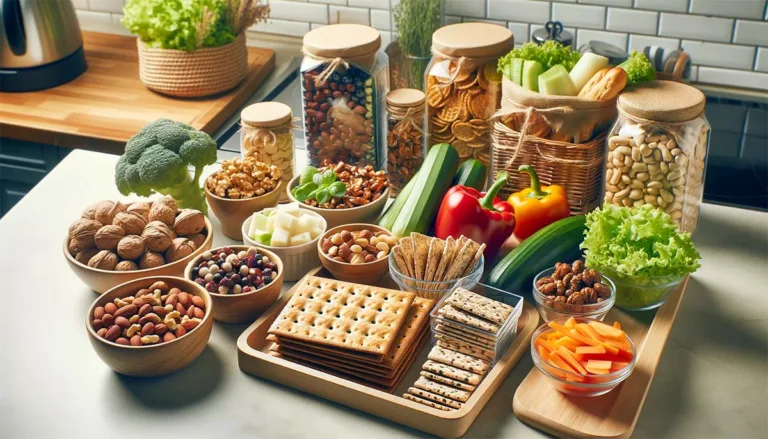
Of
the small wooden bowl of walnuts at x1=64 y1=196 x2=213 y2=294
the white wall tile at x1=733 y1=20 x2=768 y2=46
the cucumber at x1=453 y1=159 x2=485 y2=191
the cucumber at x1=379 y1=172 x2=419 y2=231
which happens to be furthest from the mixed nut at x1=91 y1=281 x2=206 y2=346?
the white wall tile at x1=733 y1=20 x2=768 y2=46

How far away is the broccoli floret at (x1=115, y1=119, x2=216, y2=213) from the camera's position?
1938 millimetres

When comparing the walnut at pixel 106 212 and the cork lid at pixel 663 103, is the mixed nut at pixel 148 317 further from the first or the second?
the cork lid at pixel 663 103

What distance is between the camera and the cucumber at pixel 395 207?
1.98 meters

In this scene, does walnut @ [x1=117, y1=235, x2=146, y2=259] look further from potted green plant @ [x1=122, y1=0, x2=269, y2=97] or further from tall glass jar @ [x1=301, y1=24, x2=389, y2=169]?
potted green plant @ [x1=122, y1=0, x2=269, y2=97]

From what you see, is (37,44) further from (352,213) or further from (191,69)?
(352,213)

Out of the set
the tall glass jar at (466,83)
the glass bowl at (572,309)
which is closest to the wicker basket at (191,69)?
the tall glass jar at (466,83)

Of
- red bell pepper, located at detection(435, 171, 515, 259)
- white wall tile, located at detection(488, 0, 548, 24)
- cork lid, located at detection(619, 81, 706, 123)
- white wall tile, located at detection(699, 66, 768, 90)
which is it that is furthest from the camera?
white wall tile, located at detection(488, 0, 548, 24)

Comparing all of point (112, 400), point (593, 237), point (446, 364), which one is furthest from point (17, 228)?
point (593, 237)

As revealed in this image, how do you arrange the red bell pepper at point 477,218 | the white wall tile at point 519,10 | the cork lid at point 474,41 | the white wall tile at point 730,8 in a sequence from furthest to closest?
the white wall tile at point 519,10
the white wall tile at point 730,8
the cork lid at point 474,41
the red bell pepper at point 477,218

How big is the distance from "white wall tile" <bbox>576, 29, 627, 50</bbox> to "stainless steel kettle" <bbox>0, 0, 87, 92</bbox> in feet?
5.63

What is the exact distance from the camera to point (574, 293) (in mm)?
1640

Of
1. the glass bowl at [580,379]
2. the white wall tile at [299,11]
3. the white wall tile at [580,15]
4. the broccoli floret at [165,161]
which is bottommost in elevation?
the glass bowl at [580,379]

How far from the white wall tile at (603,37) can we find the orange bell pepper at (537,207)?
1045 mm

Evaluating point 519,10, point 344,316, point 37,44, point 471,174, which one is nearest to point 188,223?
point 344,316
